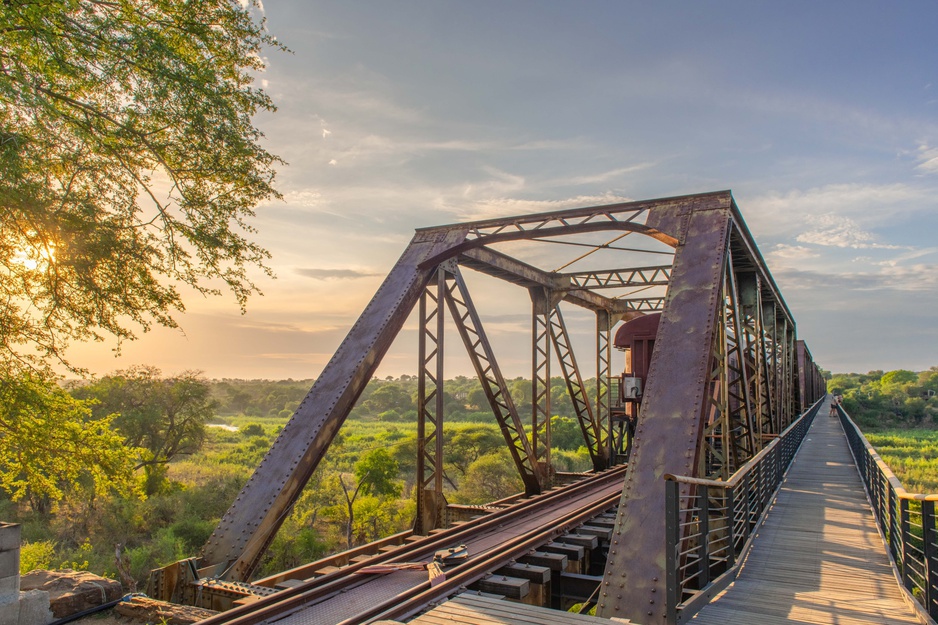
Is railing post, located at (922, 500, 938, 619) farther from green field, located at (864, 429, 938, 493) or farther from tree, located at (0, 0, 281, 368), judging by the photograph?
green field, located at (864, 429, 938, 493)

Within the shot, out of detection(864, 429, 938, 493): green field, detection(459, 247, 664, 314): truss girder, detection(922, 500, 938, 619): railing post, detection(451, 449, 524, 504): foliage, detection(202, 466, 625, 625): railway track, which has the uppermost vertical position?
detection(459, 247, 664, 314): truss girder

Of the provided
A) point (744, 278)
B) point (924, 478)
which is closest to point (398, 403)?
point (924, 478)

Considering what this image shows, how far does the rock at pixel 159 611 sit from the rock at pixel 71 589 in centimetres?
58

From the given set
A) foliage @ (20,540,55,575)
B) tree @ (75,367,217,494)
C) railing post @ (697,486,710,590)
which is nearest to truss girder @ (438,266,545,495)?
railing post @ (697,486,710,590)

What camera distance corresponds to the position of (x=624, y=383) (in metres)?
20.2

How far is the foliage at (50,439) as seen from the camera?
10.7 m

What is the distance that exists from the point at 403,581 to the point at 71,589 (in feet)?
12.2

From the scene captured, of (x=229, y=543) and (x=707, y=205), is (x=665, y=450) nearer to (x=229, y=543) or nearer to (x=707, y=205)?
(x=707, y=205)

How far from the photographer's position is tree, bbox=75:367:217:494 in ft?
94.5

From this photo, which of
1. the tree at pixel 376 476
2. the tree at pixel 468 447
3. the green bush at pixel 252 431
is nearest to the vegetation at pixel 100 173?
the tree at pixel 376 476

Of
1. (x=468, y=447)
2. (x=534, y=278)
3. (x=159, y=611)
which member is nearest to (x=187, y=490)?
(x=468, y=447)

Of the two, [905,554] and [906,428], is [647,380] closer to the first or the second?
[905,554]

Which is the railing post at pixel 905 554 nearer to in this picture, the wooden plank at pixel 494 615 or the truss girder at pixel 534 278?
the wooden plank at pixel 494 615

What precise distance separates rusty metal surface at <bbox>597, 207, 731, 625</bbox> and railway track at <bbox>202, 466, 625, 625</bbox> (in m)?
1.67
